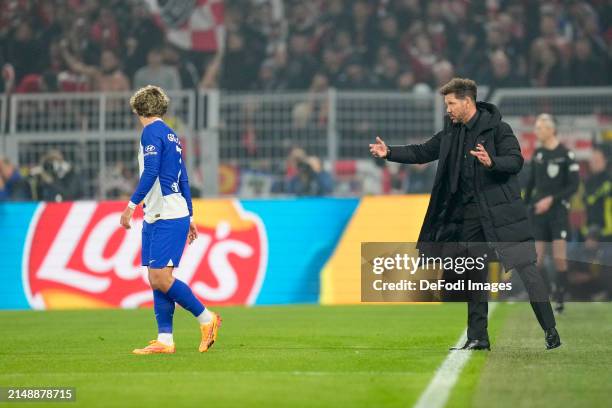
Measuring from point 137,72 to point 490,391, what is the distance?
14.7m

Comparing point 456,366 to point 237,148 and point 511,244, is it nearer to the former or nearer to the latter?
point 511,244

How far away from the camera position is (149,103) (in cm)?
901

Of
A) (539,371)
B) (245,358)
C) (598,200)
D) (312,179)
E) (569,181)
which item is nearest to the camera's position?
(539,371)

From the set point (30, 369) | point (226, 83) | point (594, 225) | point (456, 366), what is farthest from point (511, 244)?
point (226, 83)

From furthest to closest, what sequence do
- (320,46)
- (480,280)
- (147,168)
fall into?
(320,46) < (480,280) < (147,168)

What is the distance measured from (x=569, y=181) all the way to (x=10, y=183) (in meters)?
7.94

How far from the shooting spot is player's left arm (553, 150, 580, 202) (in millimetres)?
13934

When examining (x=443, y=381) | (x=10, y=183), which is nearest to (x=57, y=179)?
Answer: (x=10, y=183)

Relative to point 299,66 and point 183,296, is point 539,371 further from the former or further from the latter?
point 299,66

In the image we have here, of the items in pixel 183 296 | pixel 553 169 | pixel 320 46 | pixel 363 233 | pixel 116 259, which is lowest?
pixel 116 259

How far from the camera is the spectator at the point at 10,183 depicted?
690 inches

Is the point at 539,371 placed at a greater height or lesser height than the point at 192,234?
lesser

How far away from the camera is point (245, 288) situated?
15.4m

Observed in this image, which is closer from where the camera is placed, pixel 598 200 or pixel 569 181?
pixel 569 181
